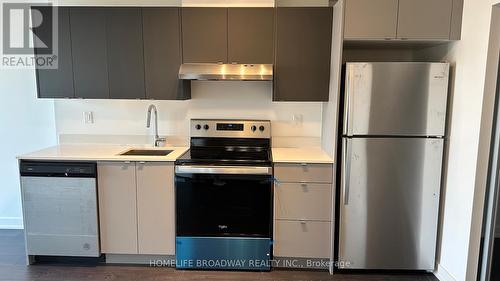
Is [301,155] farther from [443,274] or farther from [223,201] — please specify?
[443,274]

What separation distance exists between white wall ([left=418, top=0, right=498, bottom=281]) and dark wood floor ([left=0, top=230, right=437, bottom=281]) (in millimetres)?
403

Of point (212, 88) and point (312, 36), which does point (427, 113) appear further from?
point (212, 88)

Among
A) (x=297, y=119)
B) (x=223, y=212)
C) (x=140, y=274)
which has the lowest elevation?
(x=140, y=274)

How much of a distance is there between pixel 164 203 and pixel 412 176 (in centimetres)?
194

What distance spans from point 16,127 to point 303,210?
289cm

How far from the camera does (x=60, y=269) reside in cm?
283

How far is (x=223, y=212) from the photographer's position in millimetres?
2764

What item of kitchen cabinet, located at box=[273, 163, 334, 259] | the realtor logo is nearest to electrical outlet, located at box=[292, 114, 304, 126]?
kitchen cabinet, located at box=[273, 163, 334, 259]

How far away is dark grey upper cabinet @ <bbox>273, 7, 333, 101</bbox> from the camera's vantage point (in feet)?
9.33

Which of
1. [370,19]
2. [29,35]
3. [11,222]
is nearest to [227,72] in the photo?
[370,19]

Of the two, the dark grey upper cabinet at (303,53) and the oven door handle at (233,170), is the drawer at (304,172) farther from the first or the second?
the dark grey upper cabinet at (303,53)

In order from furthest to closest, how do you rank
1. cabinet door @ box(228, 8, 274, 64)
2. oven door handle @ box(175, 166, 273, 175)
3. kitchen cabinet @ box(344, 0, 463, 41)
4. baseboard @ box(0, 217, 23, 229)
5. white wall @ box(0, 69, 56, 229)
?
1. baseboard @ box(0, 217, 23, 229)
2. white wall @ box(0, 69, 56, 229)
3. cabinet door @ box(228, 8, 274, 64)
4. oven door handle @ box(175, 166, 273, 175)
5. kitchen cabinet @ box(344, 0, 463, 41)

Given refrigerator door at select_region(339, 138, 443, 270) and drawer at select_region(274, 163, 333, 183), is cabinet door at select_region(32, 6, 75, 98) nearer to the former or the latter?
drawer at select_region(274, 163, 333, 183)

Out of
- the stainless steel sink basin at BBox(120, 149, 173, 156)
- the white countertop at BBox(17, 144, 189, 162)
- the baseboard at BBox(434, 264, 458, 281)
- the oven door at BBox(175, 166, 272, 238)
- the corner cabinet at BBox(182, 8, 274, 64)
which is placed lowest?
the baseboard at BBox(434, 264, 458, 281)
